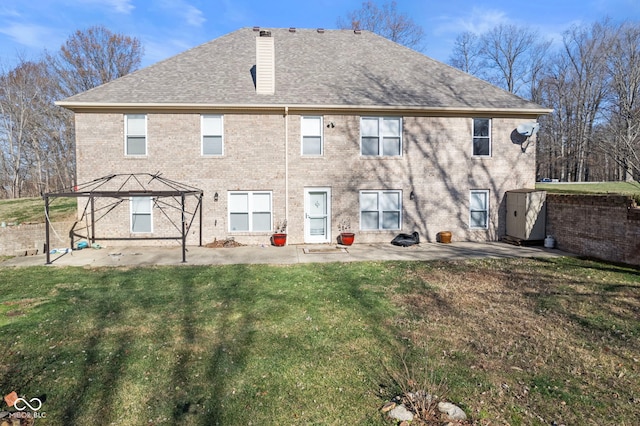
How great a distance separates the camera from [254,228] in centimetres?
1342

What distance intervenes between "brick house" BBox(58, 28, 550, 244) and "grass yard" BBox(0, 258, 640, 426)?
4.93m

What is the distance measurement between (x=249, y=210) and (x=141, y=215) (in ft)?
13.1

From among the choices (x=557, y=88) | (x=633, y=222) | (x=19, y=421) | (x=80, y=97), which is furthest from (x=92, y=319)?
(x=557, y=88)

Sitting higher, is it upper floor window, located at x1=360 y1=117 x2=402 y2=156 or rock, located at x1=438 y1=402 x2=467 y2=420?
upper floor window, located at x1=360 y1=117 x2=402 y2=156

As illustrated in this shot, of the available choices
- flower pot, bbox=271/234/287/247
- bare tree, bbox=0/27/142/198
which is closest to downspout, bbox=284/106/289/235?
flower pot, bbox=271/234/287/247

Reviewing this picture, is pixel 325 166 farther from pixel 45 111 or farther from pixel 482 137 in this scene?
pixel 45 111

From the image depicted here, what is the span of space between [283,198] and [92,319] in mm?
8038

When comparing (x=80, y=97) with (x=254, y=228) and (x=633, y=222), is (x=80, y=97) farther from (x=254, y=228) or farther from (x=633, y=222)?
(x=633, y=222)

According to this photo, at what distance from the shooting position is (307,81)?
47.0 ft

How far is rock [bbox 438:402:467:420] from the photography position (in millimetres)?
3646

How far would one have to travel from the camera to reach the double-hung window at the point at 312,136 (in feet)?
44.3

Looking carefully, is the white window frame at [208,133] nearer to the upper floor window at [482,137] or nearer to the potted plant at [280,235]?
the potted plant at [280,235]

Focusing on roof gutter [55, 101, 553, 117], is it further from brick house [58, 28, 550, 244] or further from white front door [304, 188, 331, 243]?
white front door [304, 188, 331, 243]

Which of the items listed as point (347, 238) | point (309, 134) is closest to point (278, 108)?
point (309, 134)
